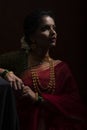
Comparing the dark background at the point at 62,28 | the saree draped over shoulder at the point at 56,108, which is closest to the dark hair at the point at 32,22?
the saree draped over shoulder at the point at 56,108

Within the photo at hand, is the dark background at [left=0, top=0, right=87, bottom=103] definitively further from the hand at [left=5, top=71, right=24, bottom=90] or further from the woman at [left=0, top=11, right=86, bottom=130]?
the hand at [left=5, top=71, right=24, bottom=90]

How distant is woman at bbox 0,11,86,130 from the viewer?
1.54 m

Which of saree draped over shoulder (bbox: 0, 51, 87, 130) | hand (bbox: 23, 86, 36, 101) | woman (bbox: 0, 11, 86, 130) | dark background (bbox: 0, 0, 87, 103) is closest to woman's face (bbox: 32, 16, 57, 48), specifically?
woman (bbox: 0, 11, 86, 130)

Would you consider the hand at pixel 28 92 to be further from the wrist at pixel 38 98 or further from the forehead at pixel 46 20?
the forehead at pixel 46 20

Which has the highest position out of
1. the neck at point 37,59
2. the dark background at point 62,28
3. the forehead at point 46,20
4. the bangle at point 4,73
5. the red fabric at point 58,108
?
the dark background at point 62,28

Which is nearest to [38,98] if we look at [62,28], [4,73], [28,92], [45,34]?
[28,92]

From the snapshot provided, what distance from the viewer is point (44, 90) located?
1.56 metres

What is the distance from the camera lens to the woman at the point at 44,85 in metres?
1.54

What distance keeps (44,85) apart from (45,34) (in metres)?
0.21

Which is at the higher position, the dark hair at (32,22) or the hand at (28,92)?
the dark hair at (32,22)

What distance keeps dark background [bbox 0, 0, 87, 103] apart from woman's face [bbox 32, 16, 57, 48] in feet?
1.59

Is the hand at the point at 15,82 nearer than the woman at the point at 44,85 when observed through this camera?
Yes

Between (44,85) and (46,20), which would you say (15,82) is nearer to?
(44,85)

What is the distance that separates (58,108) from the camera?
153cm
